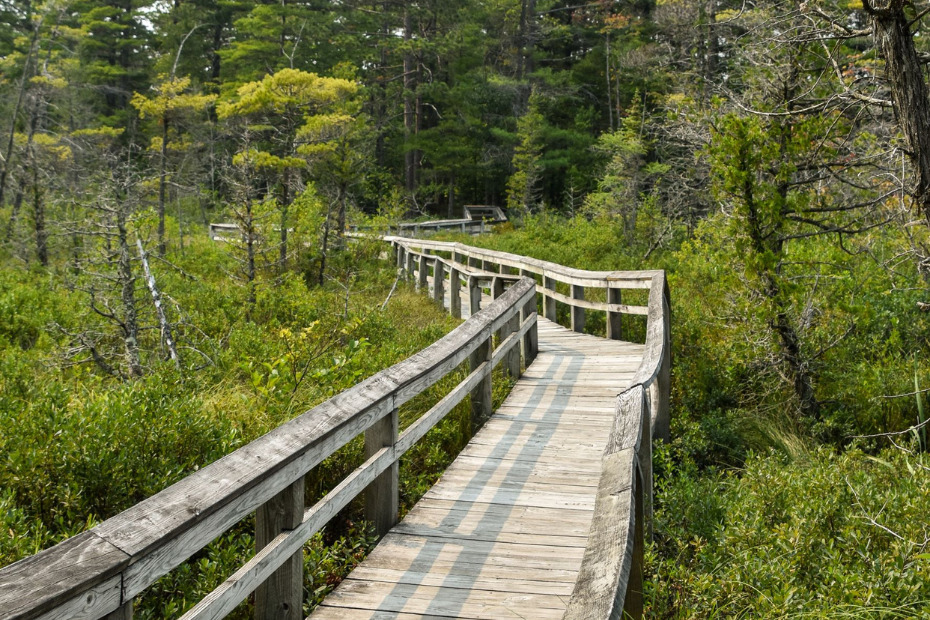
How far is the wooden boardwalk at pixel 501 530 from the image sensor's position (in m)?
3.37

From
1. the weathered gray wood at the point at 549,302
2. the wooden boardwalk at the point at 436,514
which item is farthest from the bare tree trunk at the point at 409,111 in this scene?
the wooden boardwalk at the point at 436,514

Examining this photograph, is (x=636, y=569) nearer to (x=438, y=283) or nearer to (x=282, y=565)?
(x=282, y=565)

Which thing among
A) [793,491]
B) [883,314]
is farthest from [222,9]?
[793,491]

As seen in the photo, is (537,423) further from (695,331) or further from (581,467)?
(695,331)

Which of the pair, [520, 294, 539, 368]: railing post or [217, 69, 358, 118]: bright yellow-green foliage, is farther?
[217, 69, 358, 118]: bright yellow-green foliage

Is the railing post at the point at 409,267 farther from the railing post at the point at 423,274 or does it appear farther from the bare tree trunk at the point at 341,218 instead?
the bare tree trunk at the point at 341,218

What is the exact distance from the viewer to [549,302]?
470 inches

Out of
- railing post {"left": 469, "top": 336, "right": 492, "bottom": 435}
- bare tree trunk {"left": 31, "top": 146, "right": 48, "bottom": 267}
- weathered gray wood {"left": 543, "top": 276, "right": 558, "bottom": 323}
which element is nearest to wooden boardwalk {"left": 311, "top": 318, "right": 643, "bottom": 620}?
railing post {"left": 469, "top": 336, "right": 492, "bottom": 435}

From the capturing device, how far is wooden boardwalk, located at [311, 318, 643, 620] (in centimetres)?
337

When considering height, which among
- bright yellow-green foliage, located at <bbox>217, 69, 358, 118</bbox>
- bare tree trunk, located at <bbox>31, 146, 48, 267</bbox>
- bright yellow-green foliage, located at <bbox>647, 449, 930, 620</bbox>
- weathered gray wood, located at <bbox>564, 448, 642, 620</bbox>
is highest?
bright yellow-green foliage, located at <bbox>217, 69, 358, 118</bbox>

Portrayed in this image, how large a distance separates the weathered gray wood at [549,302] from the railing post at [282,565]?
818cm

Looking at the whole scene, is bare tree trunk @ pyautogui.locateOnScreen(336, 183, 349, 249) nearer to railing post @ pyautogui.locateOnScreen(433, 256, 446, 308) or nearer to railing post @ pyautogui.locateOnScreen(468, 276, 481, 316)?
railing post @ pyautogui.locateOnScreen(433, 256, 446, 308)

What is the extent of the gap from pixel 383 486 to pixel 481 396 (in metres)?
2.31

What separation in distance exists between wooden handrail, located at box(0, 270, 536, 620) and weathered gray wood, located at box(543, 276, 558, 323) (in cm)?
599
